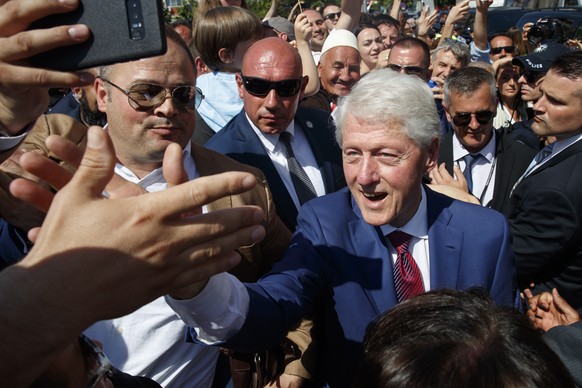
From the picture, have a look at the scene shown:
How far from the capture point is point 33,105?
1.36 metres

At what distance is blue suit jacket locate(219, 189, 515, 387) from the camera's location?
2.10 meters

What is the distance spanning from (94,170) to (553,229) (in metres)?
2.64

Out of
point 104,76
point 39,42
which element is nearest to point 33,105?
point 39,42

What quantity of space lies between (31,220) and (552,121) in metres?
2.94

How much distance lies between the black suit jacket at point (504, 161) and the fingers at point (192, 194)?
119 inches

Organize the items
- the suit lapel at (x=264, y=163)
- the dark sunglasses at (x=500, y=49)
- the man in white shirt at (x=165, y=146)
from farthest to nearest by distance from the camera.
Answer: the dark sunglasses at (x=500, y=49), the suit lapel at (x=264, y=163), the man in white shirt at (x=165, y=146)

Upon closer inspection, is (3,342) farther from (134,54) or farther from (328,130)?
(328,130)

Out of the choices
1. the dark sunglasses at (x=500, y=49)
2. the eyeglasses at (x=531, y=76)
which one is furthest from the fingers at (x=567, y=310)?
the dark sunglasses at (x=500, y=49)

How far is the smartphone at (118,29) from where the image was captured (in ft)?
3.76

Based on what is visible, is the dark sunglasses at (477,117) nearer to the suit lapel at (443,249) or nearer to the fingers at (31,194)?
the suit lapel at (443,249)

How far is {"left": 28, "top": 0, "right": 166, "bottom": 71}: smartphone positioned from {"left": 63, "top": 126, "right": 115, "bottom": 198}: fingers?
0.23m

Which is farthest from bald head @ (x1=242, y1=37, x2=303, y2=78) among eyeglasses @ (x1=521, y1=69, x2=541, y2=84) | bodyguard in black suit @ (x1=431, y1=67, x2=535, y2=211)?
eyeglasses @ (x1=521, y1=69, x2=541, y2=84)

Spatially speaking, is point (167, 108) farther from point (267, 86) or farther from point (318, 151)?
point (318, 151)

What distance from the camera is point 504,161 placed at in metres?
3.84
